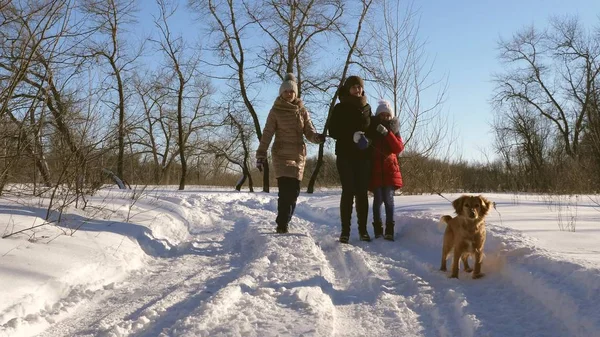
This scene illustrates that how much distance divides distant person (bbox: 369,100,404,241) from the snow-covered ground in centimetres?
35

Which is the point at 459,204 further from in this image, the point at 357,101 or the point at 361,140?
the point at 357,101

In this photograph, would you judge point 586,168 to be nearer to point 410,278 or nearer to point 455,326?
point 410,278

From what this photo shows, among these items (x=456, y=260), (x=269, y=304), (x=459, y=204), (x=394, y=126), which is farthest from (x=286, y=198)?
(x=269, y=304)

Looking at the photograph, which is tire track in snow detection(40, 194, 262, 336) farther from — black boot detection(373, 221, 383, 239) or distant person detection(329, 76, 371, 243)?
black boot detection(373, 221, 383, 239)

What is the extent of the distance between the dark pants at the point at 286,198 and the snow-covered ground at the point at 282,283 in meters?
0.36

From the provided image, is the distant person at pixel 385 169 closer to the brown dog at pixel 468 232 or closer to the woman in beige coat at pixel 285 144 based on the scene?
the woman in beige coat at pixel 285 144

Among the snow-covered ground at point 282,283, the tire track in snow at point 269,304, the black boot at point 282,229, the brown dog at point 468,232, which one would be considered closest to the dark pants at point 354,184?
the snow-covered ground at point 282,283

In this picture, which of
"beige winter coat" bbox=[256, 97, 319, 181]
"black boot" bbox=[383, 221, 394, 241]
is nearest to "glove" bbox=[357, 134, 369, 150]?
"beige winter coat" bbox=[256, 97, 319, 181]

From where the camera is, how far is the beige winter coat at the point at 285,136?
6.50 m

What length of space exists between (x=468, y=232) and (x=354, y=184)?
214cm

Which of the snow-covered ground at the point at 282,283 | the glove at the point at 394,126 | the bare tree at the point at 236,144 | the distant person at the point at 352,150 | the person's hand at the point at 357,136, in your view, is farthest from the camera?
the bare tree at the point at 236,144

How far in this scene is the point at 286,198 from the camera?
6.52m

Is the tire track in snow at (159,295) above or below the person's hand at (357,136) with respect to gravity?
below

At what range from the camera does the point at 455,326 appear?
117 inches
